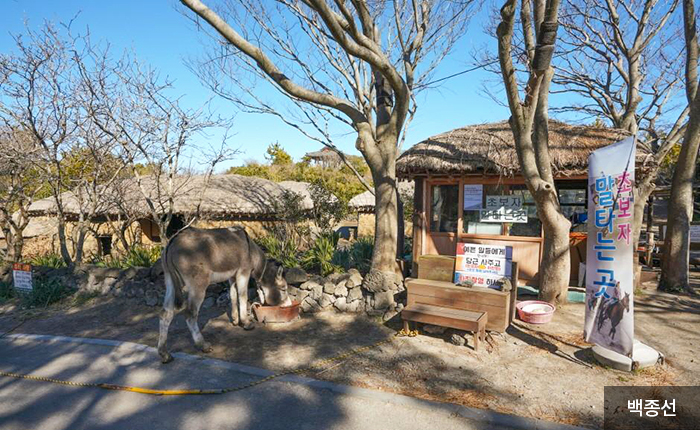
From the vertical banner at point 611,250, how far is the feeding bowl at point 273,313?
4.32 meters

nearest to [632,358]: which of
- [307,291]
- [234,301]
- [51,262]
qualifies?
[307,291]

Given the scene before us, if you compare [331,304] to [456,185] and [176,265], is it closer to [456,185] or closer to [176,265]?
[176,265]

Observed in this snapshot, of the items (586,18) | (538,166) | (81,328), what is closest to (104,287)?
(81,328)

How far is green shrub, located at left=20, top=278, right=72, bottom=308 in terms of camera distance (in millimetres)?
7917

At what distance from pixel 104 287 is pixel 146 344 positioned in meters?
3.61

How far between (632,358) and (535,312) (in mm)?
1679

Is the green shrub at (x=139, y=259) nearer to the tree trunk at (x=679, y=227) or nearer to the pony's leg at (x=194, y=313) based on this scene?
the pony's leg at (x=194, y=313)

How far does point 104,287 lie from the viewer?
840 centimetres

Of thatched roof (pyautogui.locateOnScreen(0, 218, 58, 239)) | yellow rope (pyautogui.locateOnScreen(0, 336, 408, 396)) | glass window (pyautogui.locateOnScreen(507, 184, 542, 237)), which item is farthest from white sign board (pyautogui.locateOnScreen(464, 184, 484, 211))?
thatched roof (pyautogui.locateOnScreen(0, 218, 58, 239))

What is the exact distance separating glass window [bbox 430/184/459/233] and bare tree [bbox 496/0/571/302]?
6.65ft

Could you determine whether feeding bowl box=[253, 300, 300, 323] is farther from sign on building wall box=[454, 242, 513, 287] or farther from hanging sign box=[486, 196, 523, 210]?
hanging sign box=[486, 196, 523, 210]

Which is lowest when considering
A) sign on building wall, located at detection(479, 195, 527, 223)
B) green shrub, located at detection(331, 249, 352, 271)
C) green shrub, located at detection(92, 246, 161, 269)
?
green shrub, located at detection(92, 246, 161, 269)

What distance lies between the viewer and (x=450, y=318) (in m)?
5.29

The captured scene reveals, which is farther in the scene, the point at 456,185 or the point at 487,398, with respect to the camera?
the point at 456,185
